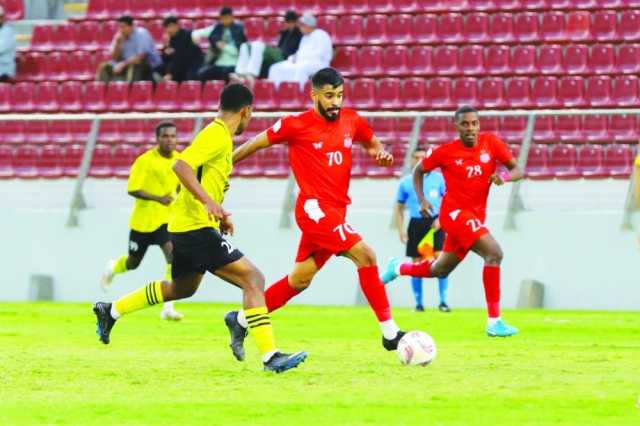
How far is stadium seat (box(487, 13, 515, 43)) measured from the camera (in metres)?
25.0

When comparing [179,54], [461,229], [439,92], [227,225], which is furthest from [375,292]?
[179,54]

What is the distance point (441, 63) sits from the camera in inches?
986

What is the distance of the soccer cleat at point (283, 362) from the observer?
11.2m

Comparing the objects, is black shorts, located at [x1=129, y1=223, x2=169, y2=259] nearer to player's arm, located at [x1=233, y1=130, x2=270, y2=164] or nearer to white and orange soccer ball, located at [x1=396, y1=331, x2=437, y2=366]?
player's arm, located at [x1=233, y1=130, x2=270, y2=164]

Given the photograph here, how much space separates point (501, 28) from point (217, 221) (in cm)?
1409

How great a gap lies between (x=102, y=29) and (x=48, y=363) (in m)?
16.4

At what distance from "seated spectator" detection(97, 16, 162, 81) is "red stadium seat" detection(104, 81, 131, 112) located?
0.17 metres

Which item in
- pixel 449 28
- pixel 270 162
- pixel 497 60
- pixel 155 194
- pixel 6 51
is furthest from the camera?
pixel 6 51

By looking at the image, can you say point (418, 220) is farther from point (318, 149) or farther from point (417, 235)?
point (318, 149)

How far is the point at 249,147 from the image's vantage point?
499 inches

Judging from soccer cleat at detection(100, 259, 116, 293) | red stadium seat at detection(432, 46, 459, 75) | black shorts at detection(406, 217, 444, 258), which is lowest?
soccer cleat at detection(100, 259, 116, 293)

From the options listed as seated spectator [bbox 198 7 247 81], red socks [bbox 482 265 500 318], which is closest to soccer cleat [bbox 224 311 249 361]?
→ red socks [bbox 482 265 500 318]

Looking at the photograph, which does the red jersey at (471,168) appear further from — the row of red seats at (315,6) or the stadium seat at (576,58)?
the row of red seats at (315,6)

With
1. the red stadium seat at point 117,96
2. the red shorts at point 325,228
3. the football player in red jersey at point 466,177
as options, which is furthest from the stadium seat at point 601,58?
the red shorts at point 325,228
